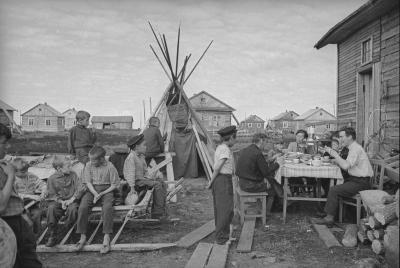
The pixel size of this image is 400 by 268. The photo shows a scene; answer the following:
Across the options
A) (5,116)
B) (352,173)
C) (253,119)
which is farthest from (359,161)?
(253,119)

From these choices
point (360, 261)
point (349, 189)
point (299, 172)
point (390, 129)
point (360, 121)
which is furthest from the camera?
point (360, 121)

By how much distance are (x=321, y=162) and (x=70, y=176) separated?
4324mm

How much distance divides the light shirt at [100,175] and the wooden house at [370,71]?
5819mm

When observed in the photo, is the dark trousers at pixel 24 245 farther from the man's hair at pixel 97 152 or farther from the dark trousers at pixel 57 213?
the man's hair at pixel 97 152

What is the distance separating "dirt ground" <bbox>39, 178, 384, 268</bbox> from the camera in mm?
4504

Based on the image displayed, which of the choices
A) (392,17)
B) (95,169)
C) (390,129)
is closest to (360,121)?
(390,129)

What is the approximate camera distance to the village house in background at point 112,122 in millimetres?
54594

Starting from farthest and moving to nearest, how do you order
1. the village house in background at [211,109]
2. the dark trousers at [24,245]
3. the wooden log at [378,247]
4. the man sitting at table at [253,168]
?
the village house in background at [211,109], the man sitting at table at [253,168], the wooden log at [378,247], the dark trousers at [24,245]

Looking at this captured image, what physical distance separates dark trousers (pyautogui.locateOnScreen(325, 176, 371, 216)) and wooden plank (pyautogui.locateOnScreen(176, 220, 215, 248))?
78.6 inches

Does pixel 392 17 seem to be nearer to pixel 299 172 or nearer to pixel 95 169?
pixel 299 172

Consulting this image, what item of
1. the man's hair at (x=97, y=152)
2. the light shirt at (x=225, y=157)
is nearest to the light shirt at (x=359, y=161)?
the light shirt at (x=225, y=157)

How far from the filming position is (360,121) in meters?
11.3

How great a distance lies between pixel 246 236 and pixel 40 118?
53497 mm

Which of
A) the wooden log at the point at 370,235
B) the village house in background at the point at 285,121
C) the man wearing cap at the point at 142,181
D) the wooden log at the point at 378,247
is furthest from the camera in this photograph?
the village house in background at the point at 285,121
